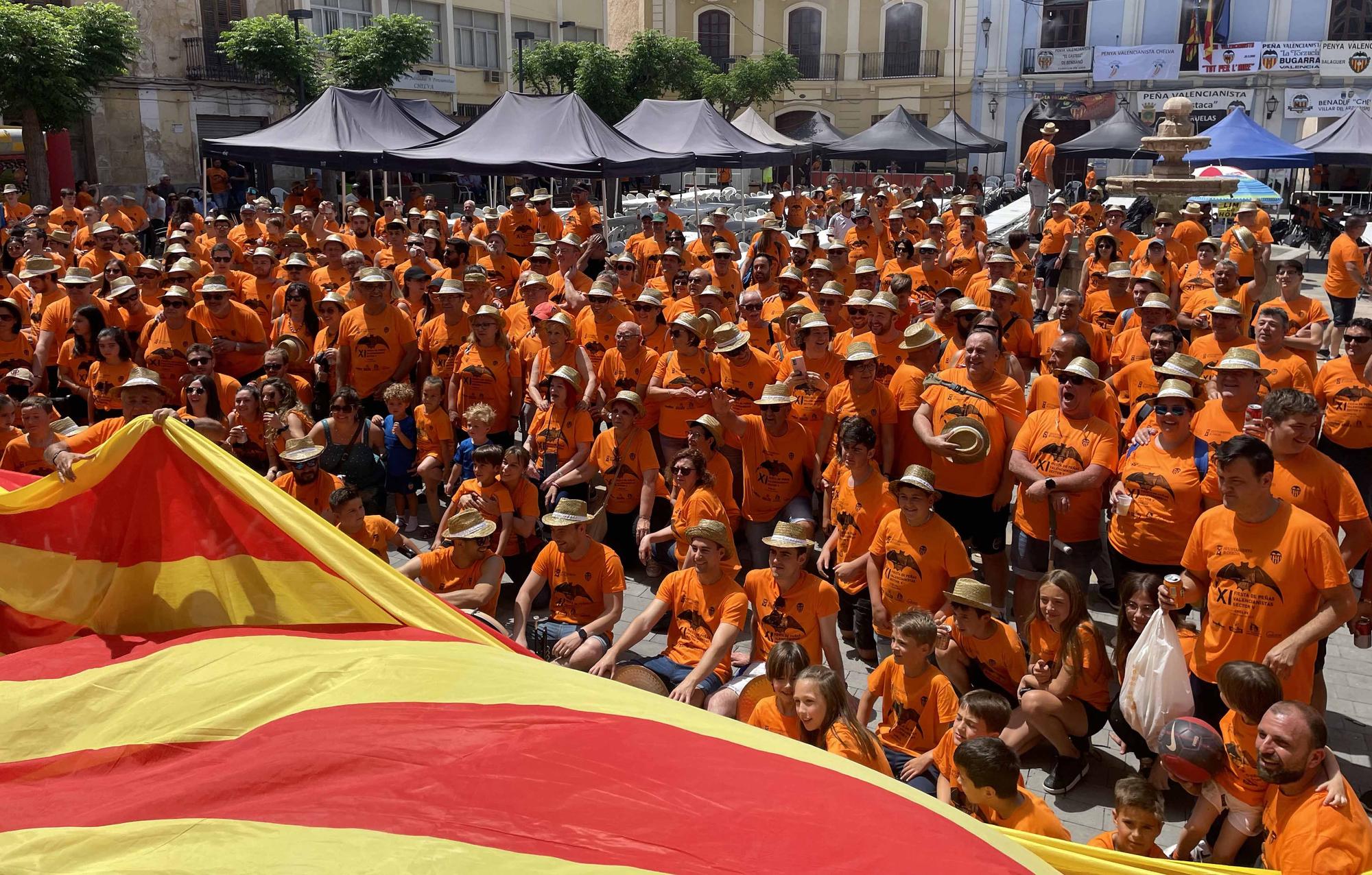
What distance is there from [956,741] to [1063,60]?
46342mm

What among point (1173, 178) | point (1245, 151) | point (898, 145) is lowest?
point (1173, 178)

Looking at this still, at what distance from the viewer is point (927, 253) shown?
1156 centimetres

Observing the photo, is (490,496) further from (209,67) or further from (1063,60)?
(1063,60)

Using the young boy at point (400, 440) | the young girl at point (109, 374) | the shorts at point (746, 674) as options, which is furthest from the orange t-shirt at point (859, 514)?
the young girl at point (109, 374)

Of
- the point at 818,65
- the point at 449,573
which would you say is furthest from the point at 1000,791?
the point at 818,65

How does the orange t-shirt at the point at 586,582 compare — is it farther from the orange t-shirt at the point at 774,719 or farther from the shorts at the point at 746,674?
the orange t-shirt at the point at 774,719

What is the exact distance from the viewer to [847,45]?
50.2 meters

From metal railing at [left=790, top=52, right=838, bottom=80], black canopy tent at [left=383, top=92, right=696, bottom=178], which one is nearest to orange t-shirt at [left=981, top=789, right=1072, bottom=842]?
black canopy tent at [left=383, top=92, right=696, bottom=178]

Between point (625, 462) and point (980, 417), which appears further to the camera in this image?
point (625, 462)

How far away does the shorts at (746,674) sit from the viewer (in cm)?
556

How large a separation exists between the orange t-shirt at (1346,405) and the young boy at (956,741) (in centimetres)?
353

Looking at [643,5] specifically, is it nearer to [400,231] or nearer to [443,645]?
[400,231]

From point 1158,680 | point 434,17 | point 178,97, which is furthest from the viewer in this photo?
point 434,17

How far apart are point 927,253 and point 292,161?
34.5 ft
